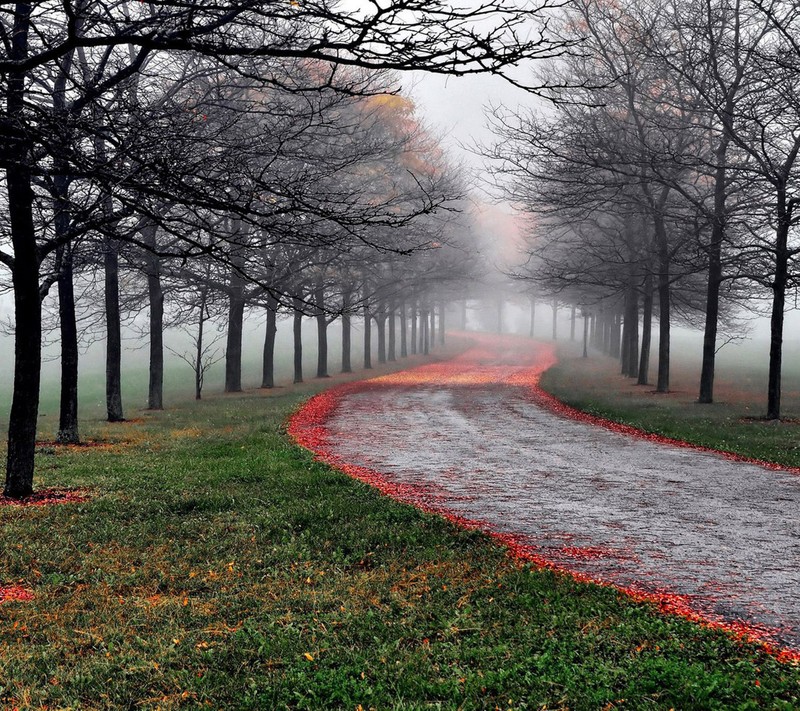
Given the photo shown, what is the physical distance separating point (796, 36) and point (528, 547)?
17707mm

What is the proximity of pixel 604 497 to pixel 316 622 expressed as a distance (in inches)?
215

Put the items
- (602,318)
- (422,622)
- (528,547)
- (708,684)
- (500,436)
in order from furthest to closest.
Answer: (602,318) < (500,436) < (528,547) < (422,622) < (708,684)

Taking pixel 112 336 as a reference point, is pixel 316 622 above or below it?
below

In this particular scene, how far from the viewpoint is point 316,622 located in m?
5.64

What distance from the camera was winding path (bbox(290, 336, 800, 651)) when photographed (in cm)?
643

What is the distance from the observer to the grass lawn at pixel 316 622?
4.55 meters

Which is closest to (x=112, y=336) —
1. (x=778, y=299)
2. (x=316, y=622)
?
(x=316, y=622)

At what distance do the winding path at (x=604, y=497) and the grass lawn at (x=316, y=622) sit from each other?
63cm

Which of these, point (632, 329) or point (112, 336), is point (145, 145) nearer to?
point (112, 336)

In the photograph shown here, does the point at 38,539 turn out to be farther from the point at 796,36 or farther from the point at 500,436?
the point at 796,36

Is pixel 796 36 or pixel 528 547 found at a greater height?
pixel 796 36

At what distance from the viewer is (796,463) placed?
12.7 m

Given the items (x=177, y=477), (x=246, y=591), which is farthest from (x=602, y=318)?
(x=246, y=591)

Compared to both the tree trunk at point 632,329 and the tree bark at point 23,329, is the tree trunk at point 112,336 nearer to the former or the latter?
the tree bark at point 23,329
